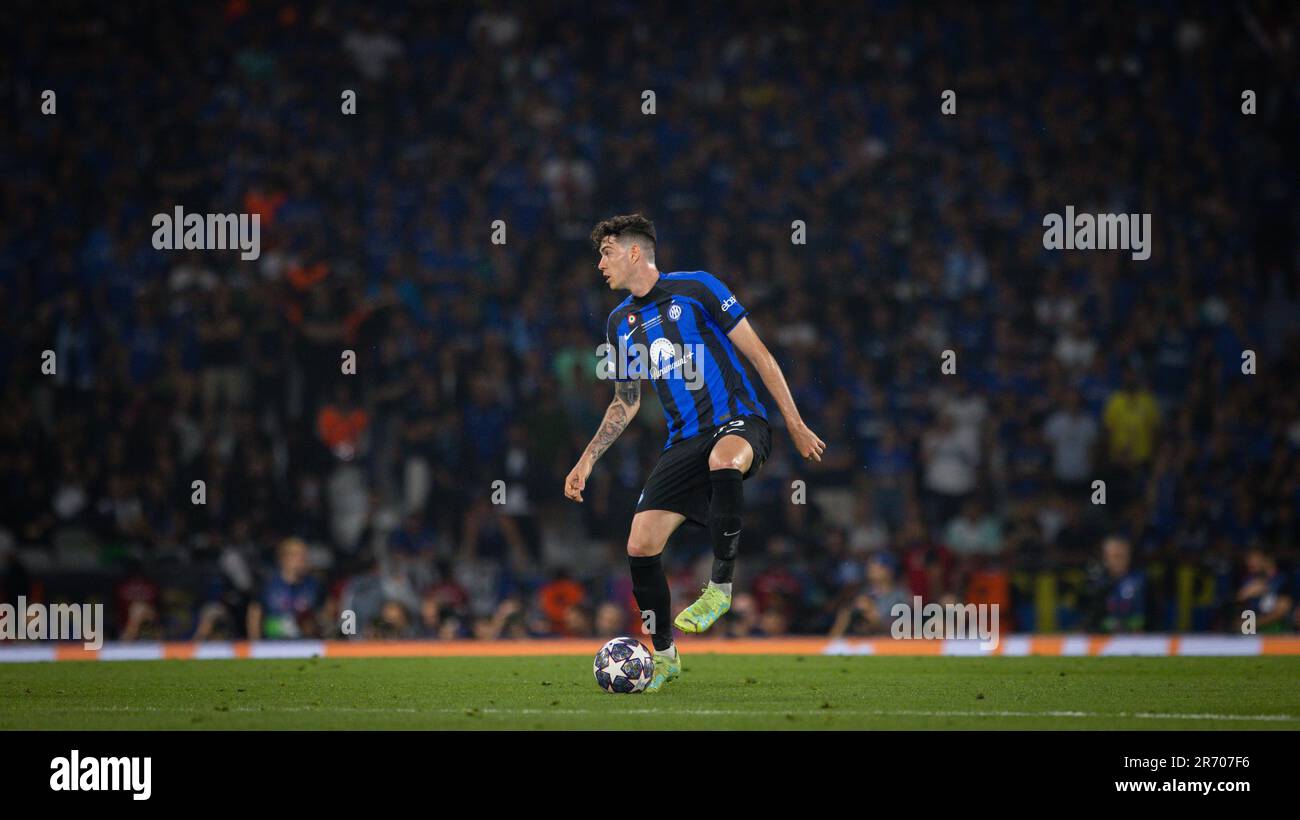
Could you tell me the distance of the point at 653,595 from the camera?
1045cm

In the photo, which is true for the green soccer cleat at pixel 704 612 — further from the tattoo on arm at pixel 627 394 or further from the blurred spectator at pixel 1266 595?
the blurred spectator at pixel 1266 595

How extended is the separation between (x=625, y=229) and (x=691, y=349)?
84cm

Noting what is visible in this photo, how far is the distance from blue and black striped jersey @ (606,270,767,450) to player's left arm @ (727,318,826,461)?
149 millimetres

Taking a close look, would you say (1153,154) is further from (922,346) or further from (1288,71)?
(922,346)

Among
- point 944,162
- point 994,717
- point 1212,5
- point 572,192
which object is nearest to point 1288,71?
point 1212,5

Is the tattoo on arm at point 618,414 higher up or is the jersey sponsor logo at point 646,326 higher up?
the jersey sponsor logo at point 646,326

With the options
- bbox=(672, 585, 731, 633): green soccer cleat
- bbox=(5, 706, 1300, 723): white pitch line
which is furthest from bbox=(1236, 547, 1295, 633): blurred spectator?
bbox=(672, 585, 731, 633): green soccer cleat

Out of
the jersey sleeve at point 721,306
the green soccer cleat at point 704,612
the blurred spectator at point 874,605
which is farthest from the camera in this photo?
the blurred spectator at point 874,605

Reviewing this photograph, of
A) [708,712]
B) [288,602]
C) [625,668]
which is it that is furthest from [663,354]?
[288,602]

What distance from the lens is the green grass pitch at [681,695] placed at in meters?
8.82

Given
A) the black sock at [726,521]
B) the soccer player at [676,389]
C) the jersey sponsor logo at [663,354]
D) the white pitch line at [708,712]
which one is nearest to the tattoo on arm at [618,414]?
the soccer player at [676,389]

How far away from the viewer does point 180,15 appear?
22.0m

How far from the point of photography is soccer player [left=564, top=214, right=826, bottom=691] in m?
10.3

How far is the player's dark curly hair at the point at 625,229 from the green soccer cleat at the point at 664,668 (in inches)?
97.4
